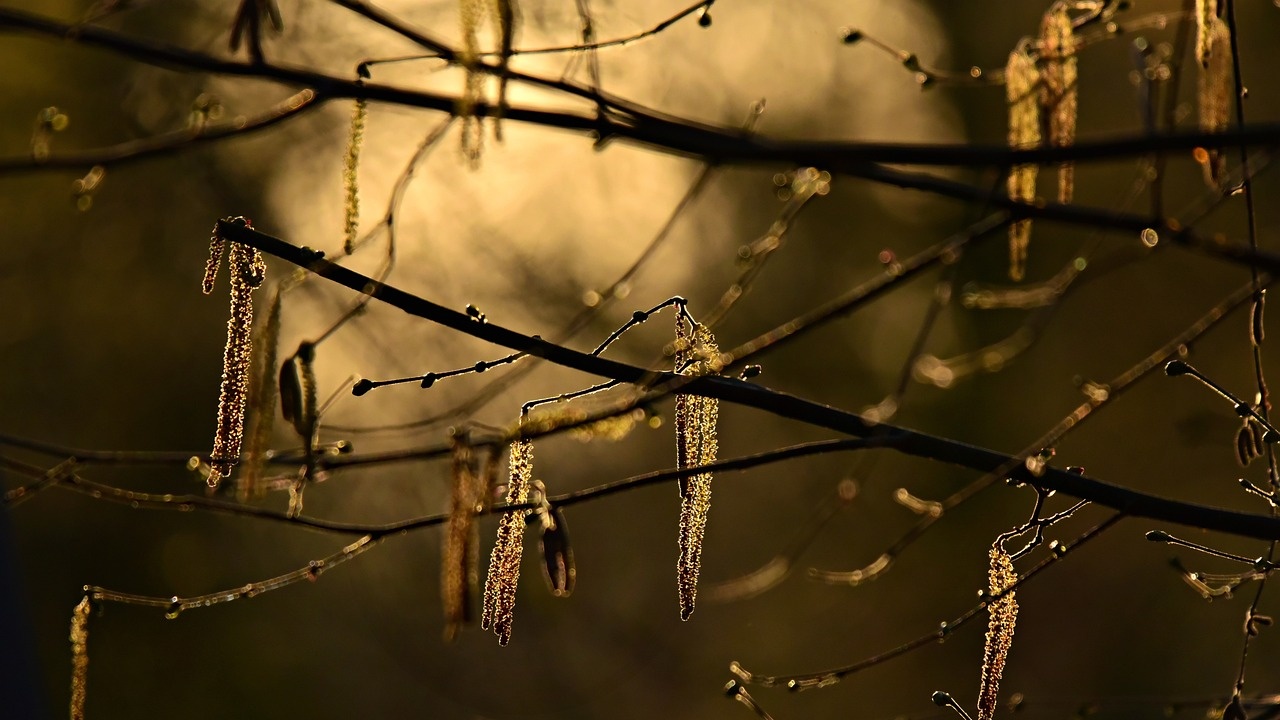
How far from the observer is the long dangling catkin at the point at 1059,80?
5.24ft

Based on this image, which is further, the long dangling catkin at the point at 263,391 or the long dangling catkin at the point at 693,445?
the long dangling catkin at the point at 693,445

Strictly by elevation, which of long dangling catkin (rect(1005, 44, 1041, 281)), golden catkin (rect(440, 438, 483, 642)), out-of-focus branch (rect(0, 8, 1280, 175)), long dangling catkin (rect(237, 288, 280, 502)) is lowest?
golden catkin (rect(440, 438, 483, 642))

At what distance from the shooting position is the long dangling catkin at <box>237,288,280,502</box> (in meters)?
1.21

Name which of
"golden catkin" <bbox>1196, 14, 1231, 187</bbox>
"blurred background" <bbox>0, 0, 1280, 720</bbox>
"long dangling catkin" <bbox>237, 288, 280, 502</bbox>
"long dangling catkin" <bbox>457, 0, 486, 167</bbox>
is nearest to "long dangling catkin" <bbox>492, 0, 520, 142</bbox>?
"long dangling catkin" <bbox>457, 0, 486, 167</bbox>

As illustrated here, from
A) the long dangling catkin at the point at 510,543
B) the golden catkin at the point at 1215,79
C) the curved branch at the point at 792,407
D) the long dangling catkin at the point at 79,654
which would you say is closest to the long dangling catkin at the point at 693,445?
the curved branch at the point at 792,407

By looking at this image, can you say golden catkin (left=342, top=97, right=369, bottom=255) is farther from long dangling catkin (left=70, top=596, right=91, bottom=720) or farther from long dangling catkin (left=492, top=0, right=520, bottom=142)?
long dangling catkin (left=70, top=596, right=91, bottom=720)

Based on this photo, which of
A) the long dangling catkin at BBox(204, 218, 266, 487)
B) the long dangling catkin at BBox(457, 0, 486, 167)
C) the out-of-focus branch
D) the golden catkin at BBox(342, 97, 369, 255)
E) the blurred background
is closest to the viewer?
the out-of-focus branch

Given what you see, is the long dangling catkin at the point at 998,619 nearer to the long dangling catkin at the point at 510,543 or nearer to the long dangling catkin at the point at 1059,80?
the long dangling catkin at the point at 1059,80

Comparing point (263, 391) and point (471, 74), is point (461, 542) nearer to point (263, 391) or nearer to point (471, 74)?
point (263, 391)

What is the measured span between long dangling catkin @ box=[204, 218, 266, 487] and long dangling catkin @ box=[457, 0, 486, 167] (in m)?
0.45

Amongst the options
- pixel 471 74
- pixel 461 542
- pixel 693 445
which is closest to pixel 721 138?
pixel 471 74

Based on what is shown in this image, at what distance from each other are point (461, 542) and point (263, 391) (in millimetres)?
271

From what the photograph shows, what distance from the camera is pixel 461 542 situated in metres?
1.21

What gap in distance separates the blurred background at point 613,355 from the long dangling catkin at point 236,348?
4.32m
